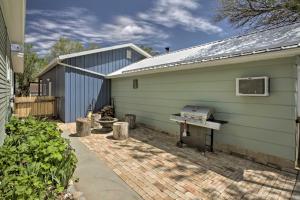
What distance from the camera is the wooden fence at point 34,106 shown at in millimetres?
10234

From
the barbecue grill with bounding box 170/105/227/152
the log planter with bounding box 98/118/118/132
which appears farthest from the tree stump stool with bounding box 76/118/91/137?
Answer: the barbecue grill with bounding box 170/105/227/152

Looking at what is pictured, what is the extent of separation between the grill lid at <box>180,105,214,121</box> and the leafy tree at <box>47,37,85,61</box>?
29.4 meters

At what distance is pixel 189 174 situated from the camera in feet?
12.8

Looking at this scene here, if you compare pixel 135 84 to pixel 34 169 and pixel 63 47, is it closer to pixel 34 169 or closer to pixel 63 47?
pixel 34 169

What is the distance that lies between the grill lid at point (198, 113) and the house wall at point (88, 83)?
627 cm

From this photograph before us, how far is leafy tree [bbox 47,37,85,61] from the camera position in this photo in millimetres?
31141

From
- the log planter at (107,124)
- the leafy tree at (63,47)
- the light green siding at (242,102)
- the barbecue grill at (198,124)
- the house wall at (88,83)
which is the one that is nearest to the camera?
the light green siding at (242,102)

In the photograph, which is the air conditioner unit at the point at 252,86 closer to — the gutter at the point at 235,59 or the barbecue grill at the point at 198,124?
the gutter at the point at 235,59

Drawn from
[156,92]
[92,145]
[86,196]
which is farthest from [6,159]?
[156,92]

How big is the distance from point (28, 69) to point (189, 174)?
A: 25311 mm

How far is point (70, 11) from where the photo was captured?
960cm

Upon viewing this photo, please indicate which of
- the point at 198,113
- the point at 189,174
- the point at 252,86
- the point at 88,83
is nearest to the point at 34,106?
the point at 88,83

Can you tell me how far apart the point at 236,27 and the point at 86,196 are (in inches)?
365

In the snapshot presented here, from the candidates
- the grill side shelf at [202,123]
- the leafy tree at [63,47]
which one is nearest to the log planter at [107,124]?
the grill side shelf at [202,123]
